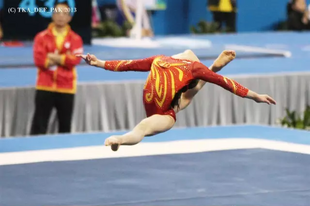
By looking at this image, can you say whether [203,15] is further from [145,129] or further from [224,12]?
[145,129]

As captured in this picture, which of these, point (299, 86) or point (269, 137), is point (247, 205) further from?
point (299, 86)

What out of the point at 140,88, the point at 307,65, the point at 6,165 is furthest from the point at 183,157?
the point at 307,65

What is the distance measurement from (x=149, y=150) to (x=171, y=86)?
2.07m

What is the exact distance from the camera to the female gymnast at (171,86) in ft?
12.8

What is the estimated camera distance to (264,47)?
11711 mm

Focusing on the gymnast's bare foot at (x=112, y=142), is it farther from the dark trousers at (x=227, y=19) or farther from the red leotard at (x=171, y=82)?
the dark trousers at (x=227, y=19)

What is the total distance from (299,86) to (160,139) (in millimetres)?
2842

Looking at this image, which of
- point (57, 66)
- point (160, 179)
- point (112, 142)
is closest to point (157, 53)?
point (57, 66)

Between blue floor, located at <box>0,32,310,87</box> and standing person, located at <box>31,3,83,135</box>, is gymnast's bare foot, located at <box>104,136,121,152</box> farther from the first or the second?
blue floor, located at <box>0,32,310,87</box>

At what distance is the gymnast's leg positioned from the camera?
144 inches

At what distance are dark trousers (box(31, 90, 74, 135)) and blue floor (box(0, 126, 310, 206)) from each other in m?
1.05

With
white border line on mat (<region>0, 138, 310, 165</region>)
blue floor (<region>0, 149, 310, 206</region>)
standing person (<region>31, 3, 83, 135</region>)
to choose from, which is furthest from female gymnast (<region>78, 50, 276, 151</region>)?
standing person (<region>31, 3, 83, 135</region>)

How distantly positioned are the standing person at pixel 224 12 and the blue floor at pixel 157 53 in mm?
2050

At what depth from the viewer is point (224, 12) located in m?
15.0
